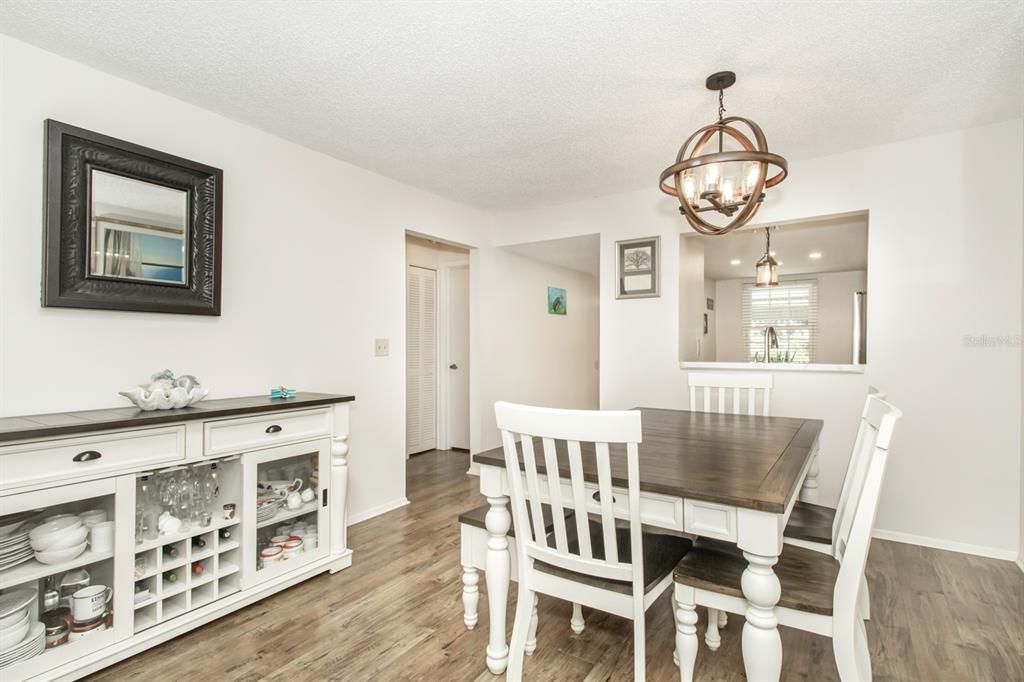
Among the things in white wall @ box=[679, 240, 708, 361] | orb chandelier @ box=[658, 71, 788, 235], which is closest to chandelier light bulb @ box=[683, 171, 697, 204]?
orb chandelier @ box=[658, 71, 788, 235]

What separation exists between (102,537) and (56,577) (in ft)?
0.80

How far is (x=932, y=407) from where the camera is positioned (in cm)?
293

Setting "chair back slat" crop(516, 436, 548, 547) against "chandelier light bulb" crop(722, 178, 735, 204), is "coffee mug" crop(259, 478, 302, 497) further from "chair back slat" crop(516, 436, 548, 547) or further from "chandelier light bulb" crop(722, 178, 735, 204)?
"chandelier light bulb" crop(722, 178, 735, 204)

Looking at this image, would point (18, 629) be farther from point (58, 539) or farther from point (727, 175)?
point (727, 175)

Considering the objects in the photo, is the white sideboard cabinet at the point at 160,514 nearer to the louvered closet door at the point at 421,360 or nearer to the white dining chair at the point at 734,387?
the white dining chair at the point at 734,387

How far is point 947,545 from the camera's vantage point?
2871 millimetres

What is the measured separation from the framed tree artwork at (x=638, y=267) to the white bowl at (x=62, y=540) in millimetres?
3449

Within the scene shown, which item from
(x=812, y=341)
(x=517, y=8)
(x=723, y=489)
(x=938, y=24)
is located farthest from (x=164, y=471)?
(x=812, y=341)

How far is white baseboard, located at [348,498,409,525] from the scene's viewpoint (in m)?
3.26

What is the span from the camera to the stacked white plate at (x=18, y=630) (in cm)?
158

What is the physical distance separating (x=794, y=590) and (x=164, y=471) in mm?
2256

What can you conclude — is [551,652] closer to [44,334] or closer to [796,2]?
[44,334]

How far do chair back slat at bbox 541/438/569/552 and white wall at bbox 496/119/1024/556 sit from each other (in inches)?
99.6

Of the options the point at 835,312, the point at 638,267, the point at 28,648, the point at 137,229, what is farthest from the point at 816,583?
the point at 835,312
